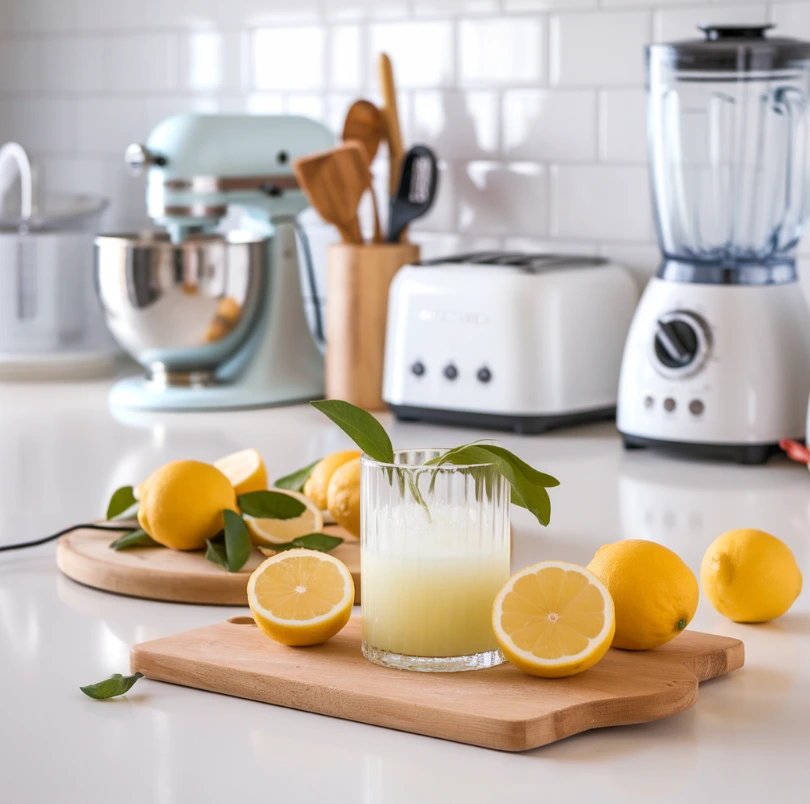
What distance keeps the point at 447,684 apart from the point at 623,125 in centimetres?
127

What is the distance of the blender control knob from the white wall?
38cm

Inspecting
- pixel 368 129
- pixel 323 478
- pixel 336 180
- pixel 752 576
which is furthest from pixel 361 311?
pixel 752 576

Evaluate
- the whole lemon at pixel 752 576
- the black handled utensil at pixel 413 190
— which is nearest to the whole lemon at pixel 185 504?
the whole lemon at pixel 752 576

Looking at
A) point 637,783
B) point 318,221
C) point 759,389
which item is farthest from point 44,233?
point 637,783

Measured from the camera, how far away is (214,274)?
194cm

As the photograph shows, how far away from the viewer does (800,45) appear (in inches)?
60.1

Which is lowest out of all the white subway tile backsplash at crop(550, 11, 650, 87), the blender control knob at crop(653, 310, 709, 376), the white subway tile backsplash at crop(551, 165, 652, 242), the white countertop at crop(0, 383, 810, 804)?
the white countertop at crop(0, 383, 810, 804)

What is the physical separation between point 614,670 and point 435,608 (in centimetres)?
11

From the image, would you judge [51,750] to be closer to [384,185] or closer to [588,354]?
[588,354]

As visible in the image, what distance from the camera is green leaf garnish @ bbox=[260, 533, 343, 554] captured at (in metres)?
1.06

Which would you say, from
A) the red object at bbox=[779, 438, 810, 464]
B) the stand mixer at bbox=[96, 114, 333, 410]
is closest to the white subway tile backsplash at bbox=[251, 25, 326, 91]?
the stand mixer at bbox=[96, 114, 333, 410]

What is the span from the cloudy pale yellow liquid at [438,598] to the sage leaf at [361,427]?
0.18 feet

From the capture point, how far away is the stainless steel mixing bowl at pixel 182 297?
1.92 metres

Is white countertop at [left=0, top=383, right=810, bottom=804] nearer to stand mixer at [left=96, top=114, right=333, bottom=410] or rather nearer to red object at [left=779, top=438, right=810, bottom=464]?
red object at [left=779, top=438, right=810, bottom=464]
